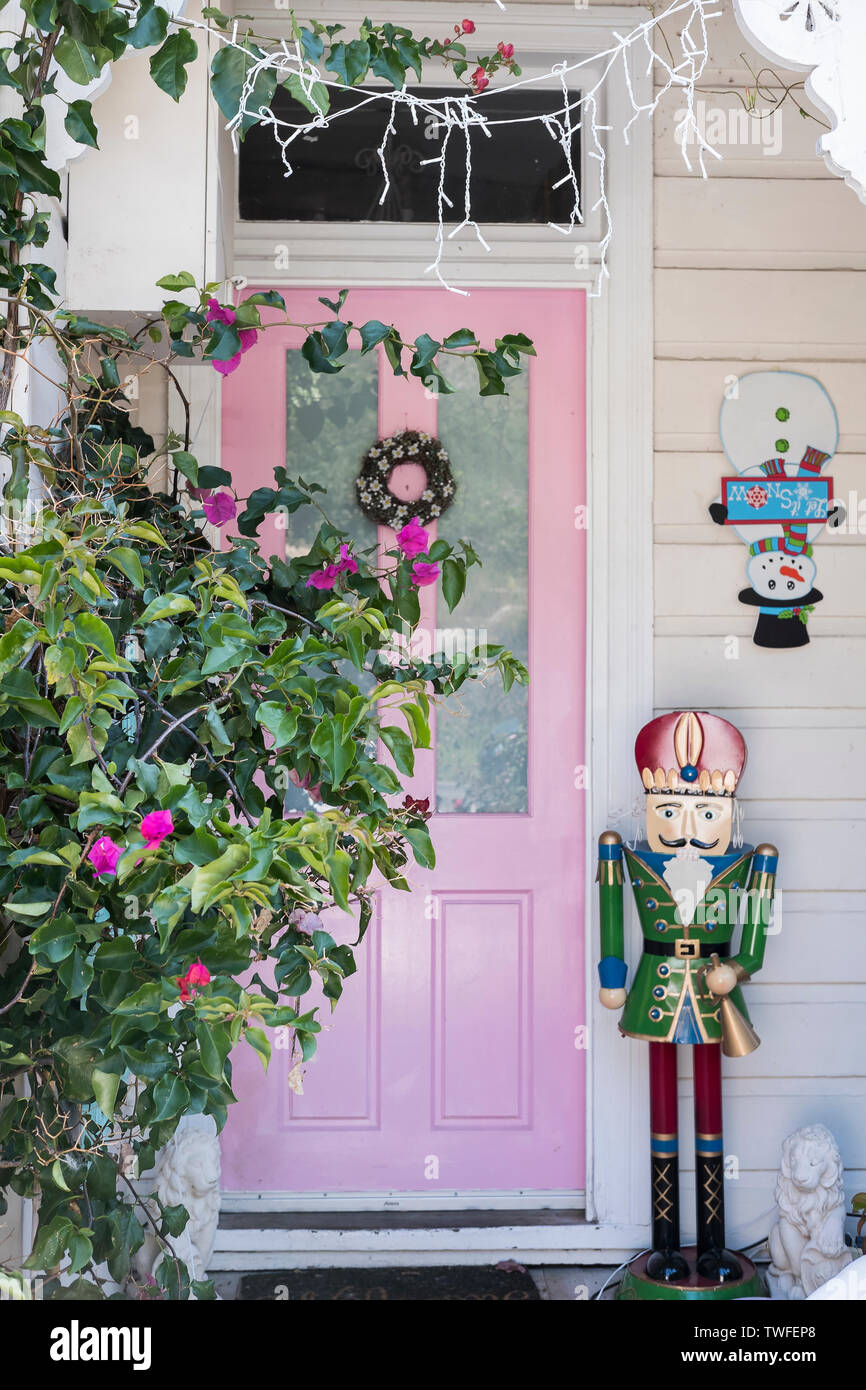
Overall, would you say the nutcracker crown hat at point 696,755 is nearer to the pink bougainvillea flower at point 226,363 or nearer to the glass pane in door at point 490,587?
the glass pane in door at point 490,587

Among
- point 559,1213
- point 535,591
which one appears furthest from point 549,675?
point 559,1213

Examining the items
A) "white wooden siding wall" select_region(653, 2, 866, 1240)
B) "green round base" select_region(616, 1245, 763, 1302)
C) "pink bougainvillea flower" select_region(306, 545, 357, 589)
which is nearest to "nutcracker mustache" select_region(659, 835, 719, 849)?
"white wooden siding wall" select_region(653, 2, 866, 1240)

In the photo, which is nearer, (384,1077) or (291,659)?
(291,659)

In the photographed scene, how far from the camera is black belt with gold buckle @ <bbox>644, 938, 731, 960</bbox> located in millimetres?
2369

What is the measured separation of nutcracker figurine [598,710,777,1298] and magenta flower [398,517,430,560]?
95cm

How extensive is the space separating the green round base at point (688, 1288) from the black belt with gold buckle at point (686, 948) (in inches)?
25.6

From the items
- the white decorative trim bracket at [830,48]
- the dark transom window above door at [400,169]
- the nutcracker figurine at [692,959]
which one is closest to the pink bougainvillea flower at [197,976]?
the white decorative trim bracket at [830,48]

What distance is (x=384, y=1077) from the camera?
2.68 meters

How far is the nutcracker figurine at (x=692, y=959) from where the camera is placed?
235 cm

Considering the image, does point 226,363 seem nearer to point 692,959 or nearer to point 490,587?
point 490,587

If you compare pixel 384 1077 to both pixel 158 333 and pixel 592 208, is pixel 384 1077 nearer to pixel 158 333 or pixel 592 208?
pixel 158 333

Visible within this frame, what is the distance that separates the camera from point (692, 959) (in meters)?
2.37

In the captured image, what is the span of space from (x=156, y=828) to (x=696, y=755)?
5.10 ft

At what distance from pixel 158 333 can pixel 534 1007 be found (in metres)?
1.73
